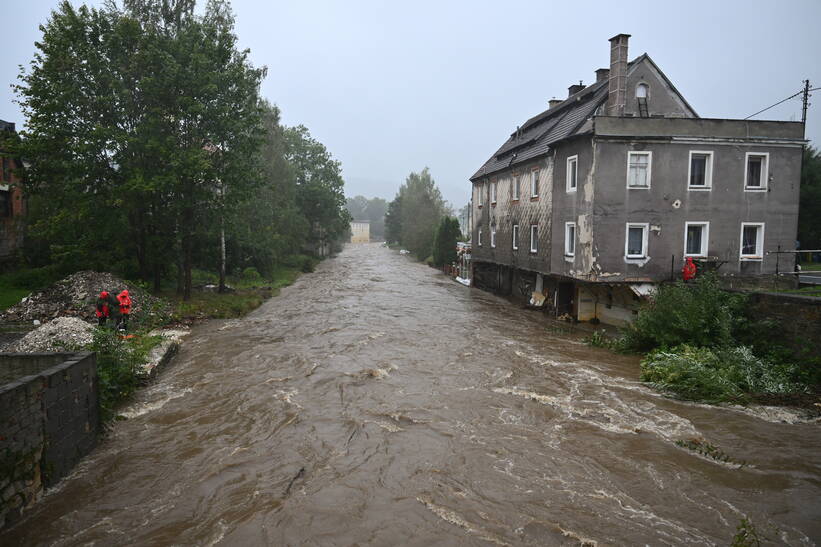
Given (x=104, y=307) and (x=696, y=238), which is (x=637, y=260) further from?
(x=104, y=307)

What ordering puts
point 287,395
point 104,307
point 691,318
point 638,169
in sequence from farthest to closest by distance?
point 638,169
point 104,307
point 691,318
point 287,395

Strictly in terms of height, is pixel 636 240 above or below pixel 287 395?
above

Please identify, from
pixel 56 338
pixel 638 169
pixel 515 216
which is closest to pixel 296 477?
pixel 56 338

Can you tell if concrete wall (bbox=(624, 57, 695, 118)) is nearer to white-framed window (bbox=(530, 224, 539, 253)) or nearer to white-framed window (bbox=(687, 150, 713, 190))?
white-framed window (bbox=(687, 150, 713, 190))

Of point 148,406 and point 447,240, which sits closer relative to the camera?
point 148,406

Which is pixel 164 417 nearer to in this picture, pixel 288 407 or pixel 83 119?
pixel 288 407

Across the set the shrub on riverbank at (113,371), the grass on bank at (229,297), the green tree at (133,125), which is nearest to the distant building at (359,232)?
the grass on bank at (229,297)

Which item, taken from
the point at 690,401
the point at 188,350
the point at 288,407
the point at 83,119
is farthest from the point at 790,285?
the point at 83,119

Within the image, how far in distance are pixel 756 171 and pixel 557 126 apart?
328 inches

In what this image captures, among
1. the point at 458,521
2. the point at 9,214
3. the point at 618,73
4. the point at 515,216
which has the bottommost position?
the point at 458,521

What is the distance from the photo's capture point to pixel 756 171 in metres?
19.8

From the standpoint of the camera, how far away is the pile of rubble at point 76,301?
17688 millimetres

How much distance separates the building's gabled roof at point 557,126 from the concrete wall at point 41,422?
57.9 ft

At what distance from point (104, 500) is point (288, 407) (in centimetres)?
414
